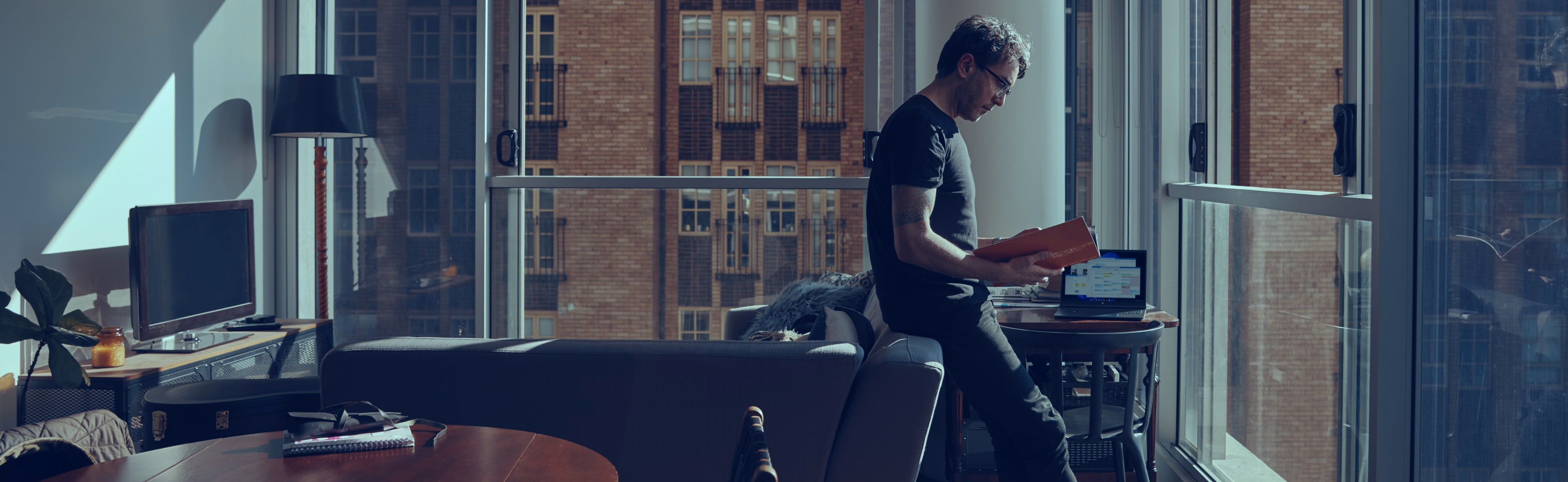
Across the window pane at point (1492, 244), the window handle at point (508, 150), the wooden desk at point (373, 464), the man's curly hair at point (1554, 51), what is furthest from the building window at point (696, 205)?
the man's curly hair at point (1554, 51)

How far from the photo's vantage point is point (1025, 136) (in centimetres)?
426

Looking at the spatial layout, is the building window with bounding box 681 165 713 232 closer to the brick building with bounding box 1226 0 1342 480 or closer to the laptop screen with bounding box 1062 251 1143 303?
the laptop screen with bounding box 1062 251 1143 303

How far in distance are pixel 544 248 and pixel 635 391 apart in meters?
2.82

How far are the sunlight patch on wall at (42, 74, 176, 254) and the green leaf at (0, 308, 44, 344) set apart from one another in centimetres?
82

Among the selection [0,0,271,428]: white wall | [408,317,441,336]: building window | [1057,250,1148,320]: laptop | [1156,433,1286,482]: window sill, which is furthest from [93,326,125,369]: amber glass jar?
[1156,433,1286,482]: window sill

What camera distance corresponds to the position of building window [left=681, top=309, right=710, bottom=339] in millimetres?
5035

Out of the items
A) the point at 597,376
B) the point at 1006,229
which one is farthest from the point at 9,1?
the point at 1006,229

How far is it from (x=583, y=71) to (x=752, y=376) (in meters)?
3.09

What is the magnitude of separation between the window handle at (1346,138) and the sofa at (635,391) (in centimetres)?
130

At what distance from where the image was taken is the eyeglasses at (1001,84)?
2283 millimetres

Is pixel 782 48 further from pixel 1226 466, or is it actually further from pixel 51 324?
pixel 51 324

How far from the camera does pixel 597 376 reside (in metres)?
2.35

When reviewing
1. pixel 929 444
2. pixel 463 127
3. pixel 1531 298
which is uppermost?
pixel 463 127

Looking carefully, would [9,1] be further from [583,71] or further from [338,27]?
[583,71]
